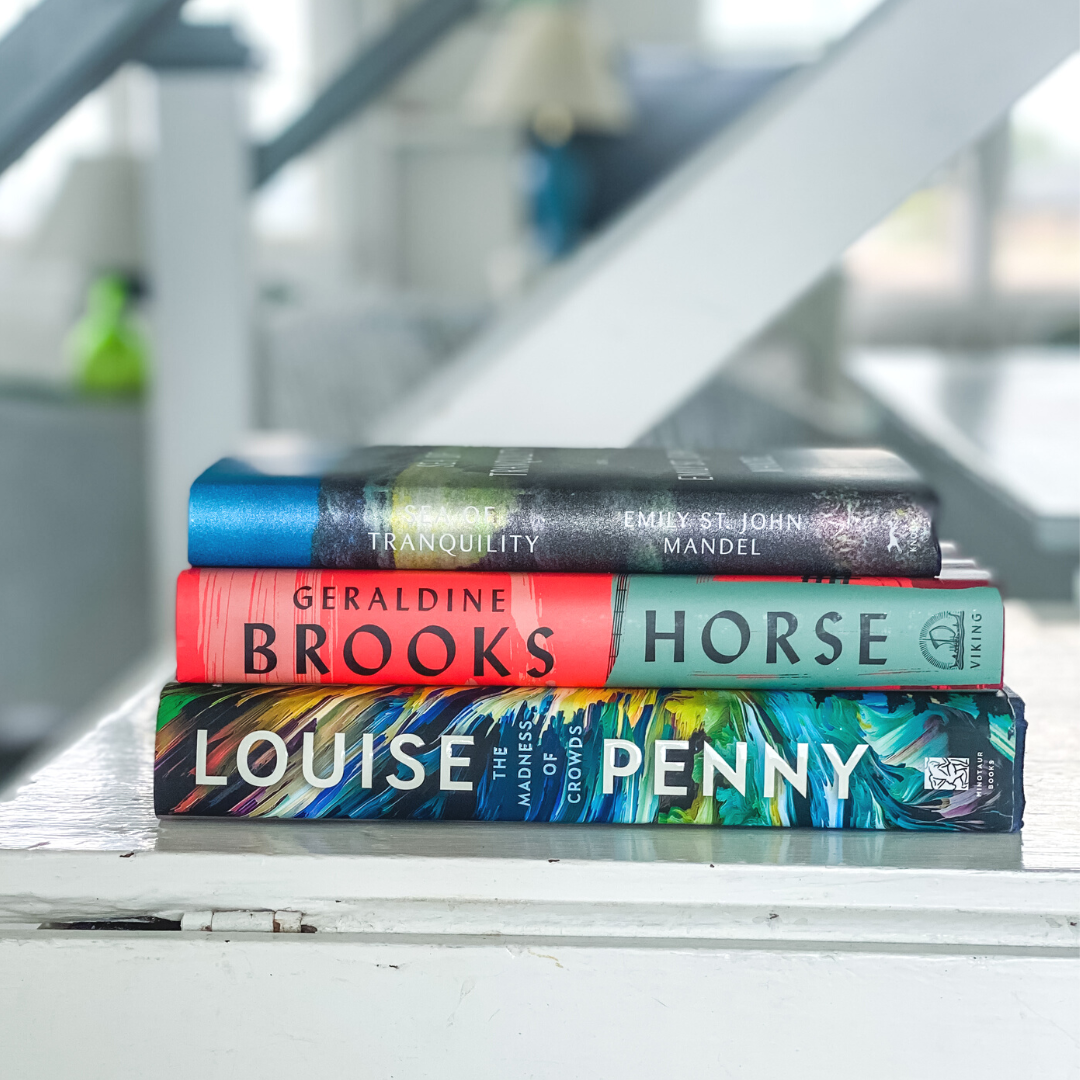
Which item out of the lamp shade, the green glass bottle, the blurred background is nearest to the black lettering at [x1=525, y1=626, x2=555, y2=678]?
the blurred background

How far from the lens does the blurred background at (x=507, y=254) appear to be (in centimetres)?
56

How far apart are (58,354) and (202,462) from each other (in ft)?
5.79

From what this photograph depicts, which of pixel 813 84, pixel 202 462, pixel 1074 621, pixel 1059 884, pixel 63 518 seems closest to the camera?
pixel 1059 884

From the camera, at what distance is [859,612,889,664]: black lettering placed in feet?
1.29

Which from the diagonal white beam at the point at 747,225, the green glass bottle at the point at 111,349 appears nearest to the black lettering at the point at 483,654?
the diagonal white beam at the point at 747,225

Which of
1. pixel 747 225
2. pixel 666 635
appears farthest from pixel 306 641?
pixel 747 225

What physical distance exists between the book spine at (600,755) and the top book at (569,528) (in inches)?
1.7

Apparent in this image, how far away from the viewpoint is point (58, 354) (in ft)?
9.34

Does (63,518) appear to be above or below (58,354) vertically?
below

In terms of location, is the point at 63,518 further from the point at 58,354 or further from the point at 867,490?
the point at 867,490

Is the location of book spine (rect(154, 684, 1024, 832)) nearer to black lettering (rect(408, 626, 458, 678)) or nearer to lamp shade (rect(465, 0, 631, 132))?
black lettering (rect(408, 626, 458, 678))

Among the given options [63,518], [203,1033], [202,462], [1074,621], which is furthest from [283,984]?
[63,518]

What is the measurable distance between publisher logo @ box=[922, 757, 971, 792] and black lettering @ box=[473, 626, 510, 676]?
143 millimetres

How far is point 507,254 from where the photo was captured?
3.95 meters
